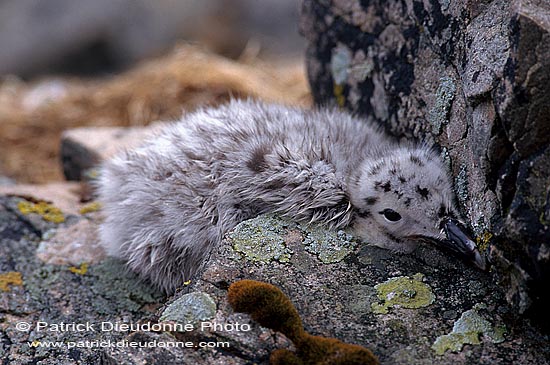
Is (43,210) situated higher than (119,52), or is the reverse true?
(43,210)

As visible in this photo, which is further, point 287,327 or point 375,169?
point 375,169

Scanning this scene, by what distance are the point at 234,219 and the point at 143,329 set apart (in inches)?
32.5

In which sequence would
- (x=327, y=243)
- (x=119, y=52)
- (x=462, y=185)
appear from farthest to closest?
(x=119, y=52)
(x=327, y=243)
(x=462, y=185)

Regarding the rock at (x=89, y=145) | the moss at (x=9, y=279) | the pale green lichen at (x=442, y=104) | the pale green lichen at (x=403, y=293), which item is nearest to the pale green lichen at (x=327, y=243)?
Result: the pale green lichen at (x=403, y=293)

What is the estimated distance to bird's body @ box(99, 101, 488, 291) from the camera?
3.18 m

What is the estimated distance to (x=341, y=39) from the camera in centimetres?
439

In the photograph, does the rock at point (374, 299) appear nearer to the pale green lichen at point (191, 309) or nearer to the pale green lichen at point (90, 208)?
the pale green lichen at point (191, 309)

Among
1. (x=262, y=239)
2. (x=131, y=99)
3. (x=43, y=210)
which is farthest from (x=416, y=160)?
(x=131, y=99)

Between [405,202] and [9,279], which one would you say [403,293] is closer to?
[405,202]

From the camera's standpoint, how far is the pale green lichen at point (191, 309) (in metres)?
2.74

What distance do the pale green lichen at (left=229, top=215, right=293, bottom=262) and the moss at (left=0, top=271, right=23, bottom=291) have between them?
4.15ft

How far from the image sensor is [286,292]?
113 inches

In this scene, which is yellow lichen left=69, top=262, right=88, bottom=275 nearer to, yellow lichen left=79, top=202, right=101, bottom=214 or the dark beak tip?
yellow lichen left=79, top=202, right=101, bottom=214

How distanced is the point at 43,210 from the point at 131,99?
2.45 metres
